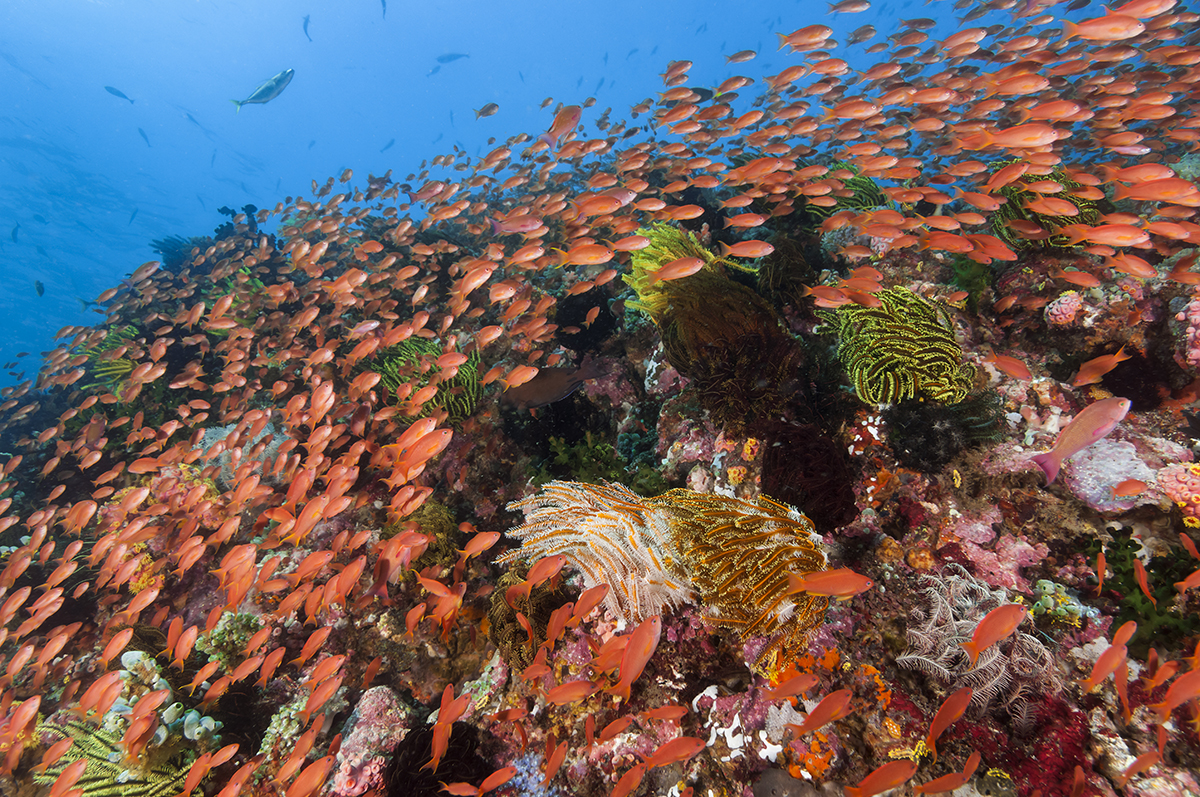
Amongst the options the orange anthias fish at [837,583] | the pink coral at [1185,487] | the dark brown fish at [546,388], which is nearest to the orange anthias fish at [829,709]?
the orange anthias fish at [837,583]

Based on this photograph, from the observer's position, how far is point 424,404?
6664 millimetres

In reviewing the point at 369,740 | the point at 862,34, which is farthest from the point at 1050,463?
the point at 862,34

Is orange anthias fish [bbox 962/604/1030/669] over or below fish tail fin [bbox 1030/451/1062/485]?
over

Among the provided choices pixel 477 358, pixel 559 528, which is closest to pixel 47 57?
pixel 477 358

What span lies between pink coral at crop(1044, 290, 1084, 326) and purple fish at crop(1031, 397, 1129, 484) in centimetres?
225

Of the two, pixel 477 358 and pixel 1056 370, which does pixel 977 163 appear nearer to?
pixel 1056 370

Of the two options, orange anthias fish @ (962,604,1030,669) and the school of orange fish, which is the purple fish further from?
orange anthias fish @ (962,604,1030,669)

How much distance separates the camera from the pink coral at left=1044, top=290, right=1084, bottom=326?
4.45 m

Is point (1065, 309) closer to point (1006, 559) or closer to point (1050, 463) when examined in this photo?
point (1050, 463)

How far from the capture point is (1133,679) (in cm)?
250

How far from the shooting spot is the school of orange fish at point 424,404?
3777 mm

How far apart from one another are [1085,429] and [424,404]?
22.2 feet

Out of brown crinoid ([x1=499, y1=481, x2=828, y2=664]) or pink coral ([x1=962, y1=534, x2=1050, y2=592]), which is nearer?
brown crinoid ([x1=499, y1=481, x2=828, y2=664])

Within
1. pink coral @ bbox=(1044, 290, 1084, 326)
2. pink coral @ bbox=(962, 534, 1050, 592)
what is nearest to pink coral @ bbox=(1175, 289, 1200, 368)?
pink coral @ bbox=(1044, 290, 1084, 326)
